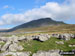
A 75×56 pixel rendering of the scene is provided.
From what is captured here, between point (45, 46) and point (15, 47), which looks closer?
point (15, 47)

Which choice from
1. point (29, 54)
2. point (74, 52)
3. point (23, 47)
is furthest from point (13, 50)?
point (74, 52)

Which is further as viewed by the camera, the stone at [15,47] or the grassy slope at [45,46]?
the stone at [15,47]

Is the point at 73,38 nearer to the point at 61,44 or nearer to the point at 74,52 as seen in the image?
the point at 61,44

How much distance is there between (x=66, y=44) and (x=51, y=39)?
5.89 m

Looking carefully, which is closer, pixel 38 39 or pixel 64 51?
pixel 64 51

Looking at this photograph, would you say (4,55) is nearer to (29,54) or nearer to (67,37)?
(29,54)

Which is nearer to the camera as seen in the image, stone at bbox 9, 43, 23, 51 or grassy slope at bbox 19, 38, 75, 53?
grassy slope at bbox 19, 38, 75, 53

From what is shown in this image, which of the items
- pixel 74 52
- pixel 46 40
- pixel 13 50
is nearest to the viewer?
pixel 74 52

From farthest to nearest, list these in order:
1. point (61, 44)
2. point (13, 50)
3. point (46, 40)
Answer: point (46, 40) < point (61, 44) < point (13, 50)

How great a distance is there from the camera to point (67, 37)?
41.9 meters

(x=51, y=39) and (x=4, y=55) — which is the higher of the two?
(x=51, y=39)

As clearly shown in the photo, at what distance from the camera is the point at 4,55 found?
31.8 metres

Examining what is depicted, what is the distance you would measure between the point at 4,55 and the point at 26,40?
39.2 feet

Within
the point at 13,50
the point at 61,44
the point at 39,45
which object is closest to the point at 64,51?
the point at 61,44
